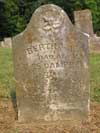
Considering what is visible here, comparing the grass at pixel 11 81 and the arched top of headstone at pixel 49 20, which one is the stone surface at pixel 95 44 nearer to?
the grass at pixel 11 81

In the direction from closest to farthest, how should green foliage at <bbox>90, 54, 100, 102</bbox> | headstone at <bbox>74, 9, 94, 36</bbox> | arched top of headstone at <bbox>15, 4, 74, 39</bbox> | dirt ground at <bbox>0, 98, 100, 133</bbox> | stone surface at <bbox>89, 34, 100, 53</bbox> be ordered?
1. dirt ground at <bbox>0, 98, 100, 133</bbox>
2. arched top of headstone at <bbox>15, 4, 74, 39</bbox>
3. green foliage at <bbox>90, 54, 100, 102</bbox>
4. stone surface at <bbox>89, 34, 100, 53</bbox>
5. headstone at <bbox>74, 9, 94, 36</bbox>

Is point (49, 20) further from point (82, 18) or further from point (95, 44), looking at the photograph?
point (82, 18)

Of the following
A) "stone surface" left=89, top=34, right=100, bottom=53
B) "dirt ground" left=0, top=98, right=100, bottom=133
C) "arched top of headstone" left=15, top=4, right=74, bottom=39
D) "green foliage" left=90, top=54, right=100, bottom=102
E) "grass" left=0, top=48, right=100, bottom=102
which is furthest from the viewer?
"stone surface" left=89, top=34, right=100, bottom=53

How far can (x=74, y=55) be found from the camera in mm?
6809

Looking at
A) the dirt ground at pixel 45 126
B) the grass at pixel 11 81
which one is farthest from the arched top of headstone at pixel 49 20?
the grass at pixel 11 81

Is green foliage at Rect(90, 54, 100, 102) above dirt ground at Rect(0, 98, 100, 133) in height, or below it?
above

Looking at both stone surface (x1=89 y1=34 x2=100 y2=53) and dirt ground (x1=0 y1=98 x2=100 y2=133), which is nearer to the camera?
dirt ground (x1=0 y1=98 x2=100 y2=133)

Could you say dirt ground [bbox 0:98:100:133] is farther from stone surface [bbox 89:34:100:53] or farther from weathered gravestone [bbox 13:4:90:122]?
stone surface [bbox 89:34:100:53]

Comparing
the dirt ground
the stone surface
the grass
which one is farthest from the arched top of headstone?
the stone surface

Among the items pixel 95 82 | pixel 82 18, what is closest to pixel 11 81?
pixel 95 82

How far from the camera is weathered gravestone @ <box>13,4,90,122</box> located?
22.3 feet

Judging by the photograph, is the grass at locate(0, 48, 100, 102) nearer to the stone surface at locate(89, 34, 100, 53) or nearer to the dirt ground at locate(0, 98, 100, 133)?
the dirt ground at locate(0, 98, 100, 133)

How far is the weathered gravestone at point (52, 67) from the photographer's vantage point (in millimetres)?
6797

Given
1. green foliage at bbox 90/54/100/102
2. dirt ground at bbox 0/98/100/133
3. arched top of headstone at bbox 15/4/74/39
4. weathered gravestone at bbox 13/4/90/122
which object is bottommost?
dirt ground at bbox 0/98/100/133
